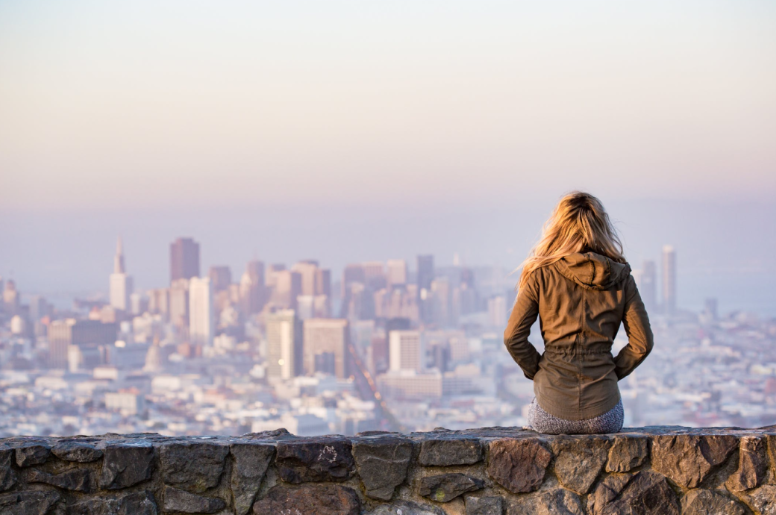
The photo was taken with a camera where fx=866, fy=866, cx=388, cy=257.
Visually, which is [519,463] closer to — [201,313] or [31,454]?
[31,454]

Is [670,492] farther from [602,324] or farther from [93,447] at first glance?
[93,447]

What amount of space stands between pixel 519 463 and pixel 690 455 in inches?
19.9

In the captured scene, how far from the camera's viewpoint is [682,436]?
254 cm

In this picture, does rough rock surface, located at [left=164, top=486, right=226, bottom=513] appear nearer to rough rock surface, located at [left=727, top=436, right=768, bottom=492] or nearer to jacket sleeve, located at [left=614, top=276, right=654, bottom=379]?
jacket sleeve, located at [left=614, top=276, right=654, bottom=379]

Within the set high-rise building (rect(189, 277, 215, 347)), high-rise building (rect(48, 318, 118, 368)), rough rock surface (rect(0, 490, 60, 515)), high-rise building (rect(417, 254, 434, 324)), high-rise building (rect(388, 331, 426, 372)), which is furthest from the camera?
high-rise building (rect(417, 254, 434, 324))

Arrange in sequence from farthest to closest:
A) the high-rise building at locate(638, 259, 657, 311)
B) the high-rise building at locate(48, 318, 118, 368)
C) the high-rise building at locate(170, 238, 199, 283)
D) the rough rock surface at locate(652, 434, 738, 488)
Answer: the high-rise building at locate(170, 238, 199, 283) → the high-rise building at locate(638, 259, 657, 311) → the high-rise building at locate(48, 318, 118, 368) → the rough rock surface at locate(652, 434, 738, 488)

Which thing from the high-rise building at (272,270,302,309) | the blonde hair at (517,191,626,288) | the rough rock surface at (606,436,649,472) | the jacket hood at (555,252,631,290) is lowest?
the high-rise building at (272,270,302,309)

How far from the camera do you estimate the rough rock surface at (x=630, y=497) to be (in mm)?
2539

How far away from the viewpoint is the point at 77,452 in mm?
2486

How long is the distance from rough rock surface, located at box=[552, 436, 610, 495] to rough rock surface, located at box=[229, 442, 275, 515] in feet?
2.77

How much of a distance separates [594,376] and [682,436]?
30 cm

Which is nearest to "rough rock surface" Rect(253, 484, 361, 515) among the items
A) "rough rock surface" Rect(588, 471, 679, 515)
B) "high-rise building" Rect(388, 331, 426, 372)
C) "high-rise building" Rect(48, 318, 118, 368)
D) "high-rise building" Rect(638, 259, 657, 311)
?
"rough rock surface" Rect(588, 471, 679, 515)

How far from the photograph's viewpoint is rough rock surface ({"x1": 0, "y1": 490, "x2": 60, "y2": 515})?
8.02 feet

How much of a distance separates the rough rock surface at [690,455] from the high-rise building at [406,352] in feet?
263
